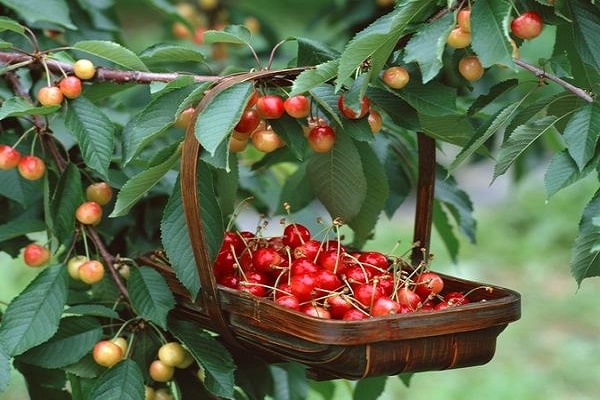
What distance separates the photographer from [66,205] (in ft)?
3.97

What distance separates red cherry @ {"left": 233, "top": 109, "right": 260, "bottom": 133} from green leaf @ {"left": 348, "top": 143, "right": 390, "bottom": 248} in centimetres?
20

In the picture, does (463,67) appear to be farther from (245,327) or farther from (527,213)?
(527,213)

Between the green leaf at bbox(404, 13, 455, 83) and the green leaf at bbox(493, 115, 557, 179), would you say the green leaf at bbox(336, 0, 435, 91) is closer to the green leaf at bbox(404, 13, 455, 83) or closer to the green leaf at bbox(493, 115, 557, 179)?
the green leaf at bbox(404, 13, 455, 83)

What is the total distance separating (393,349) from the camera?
3.09 feet

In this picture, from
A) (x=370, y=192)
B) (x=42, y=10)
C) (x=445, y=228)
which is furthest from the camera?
(x=445, y=228)

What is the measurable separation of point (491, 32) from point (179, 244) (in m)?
0.39

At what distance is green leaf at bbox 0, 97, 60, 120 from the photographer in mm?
1099

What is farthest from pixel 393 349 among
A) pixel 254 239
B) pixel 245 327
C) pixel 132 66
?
pixel 132 66

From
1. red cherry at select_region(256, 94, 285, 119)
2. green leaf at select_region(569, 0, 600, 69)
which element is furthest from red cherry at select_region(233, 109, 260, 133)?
green leaf at select_region(569, 0, 600, 69)

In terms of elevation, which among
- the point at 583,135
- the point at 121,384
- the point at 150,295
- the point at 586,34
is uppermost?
the point at 586,34

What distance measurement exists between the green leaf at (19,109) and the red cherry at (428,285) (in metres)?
0.45

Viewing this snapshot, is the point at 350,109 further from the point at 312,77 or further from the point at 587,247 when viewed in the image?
the point at 587,247

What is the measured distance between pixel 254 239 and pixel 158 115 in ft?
0.57

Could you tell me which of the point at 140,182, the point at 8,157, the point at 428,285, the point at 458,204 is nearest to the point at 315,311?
the point at 428,285
